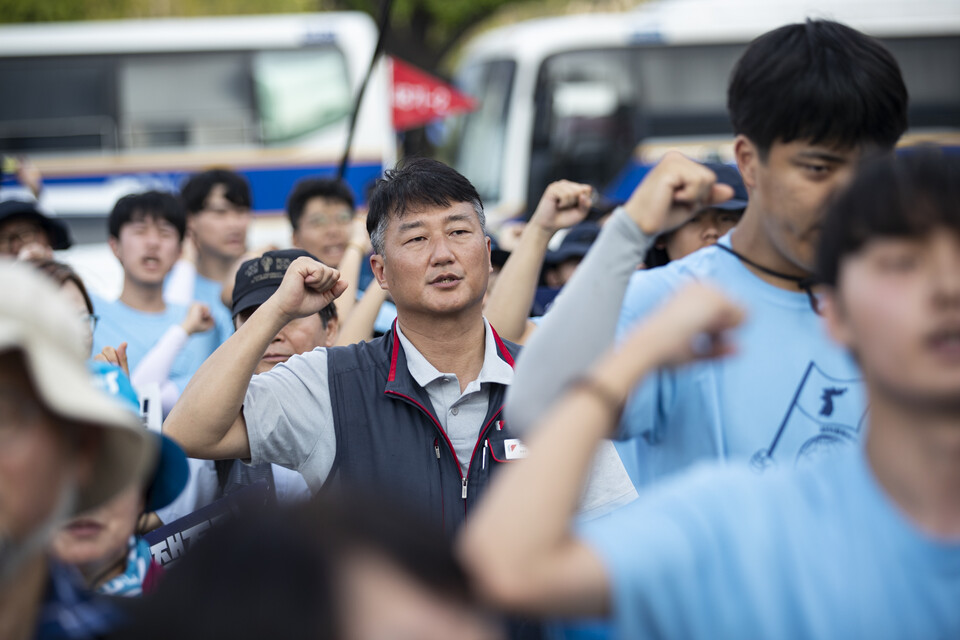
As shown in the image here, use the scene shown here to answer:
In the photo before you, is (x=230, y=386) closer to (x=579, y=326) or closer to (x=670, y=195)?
(x=579, y=326)

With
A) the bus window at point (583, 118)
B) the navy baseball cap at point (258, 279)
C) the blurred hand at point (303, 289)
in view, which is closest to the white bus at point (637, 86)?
the bus window at point (583, 118)

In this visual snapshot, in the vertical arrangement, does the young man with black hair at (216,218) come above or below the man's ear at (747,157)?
below

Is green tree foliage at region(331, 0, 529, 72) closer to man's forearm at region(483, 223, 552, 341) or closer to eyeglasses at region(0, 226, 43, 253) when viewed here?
eyeglasses at region(0, 226, 43, 253)

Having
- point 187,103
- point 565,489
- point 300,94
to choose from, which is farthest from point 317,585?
point 187,103

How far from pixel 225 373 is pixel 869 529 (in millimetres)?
1768

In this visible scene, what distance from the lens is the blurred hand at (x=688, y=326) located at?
1517mm

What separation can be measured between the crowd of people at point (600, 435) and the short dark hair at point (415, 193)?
0.02 m

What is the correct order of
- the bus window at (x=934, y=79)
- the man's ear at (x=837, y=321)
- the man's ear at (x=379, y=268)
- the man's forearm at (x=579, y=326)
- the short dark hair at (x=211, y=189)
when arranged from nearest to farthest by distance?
the man's ear at (x=837, y=321)
the man's forearm at (x=579, y=326)
the man's ear at (x=379, y=268)
the short dark hair at (x=211, y=189)
the bus window at (x=934, y=79)

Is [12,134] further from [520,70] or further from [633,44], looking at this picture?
[633,44]

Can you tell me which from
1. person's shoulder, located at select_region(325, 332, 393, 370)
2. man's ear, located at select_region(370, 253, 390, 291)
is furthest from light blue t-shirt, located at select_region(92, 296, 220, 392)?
person's shoulder, located at select_region(325, 332, 393, 370)

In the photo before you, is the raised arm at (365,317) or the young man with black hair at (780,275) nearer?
the young man with black hair at (780,275)

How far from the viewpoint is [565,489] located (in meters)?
1.45

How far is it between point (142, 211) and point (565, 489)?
4.78m

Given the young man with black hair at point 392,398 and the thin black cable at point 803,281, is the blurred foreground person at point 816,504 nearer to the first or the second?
the thin black cable at point 803,281
